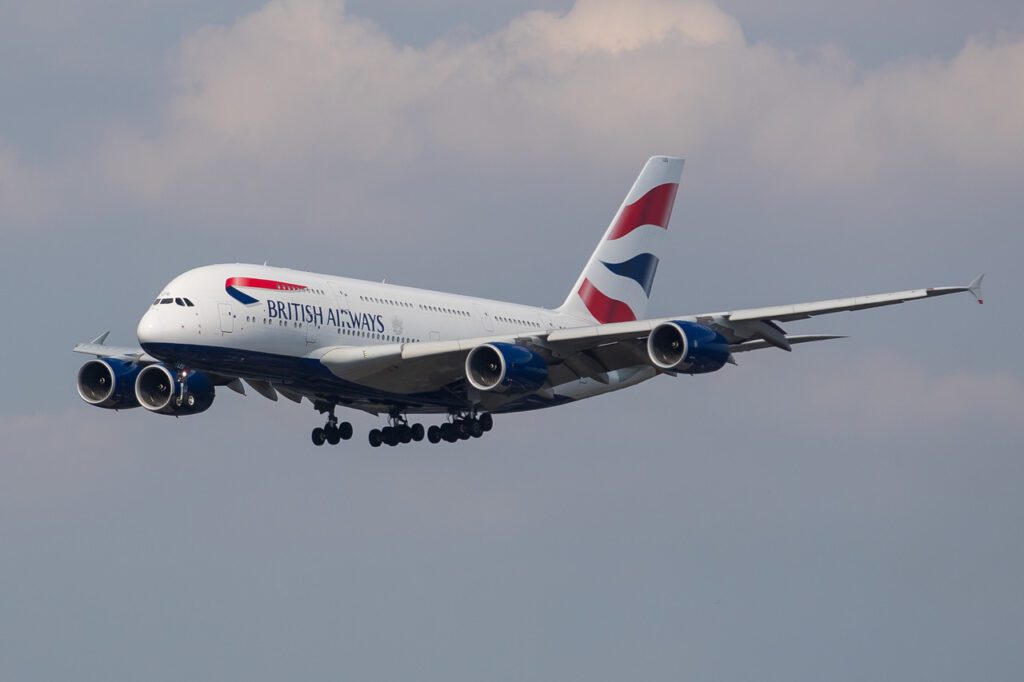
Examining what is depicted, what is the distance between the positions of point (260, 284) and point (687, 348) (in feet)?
44.4

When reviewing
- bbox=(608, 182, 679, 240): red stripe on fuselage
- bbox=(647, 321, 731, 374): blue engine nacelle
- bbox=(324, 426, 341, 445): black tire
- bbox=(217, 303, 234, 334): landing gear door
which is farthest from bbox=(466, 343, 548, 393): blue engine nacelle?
bbox=(608, 182, 679, 240): red stripe on fuselage

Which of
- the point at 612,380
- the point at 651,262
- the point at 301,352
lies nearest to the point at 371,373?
the point at 301,352

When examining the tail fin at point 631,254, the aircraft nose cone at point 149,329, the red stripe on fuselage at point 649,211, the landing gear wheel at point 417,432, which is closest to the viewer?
the aircraft nose cone at point 149,329

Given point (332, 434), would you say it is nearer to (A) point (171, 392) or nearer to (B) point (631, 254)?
(A) point (171, 392)

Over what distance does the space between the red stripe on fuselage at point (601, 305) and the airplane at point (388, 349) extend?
9.41 ft

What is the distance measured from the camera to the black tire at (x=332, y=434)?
205 ft

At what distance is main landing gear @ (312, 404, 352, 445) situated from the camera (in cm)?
6244

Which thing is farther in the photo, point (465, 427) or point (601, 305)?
point (601, 305)

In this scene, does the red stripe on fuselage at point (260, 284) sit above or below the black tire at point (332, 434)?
above

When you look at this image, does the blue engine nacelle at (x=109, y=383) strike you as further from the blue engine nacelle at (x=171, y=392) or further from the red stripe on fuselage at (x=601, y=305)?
the red stripe on fuselage at (x=601, y=305)

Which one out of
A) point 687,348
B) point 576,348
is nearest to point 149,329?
point 576,348

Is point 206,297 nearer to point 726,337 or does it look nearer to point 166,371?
point 166,371

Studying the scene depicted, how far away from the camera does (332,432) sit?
62.5 metres

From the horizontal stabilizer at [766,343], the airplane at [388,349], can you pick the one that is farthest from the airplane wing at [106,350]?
the horizontal stabilizer at [766,343]
